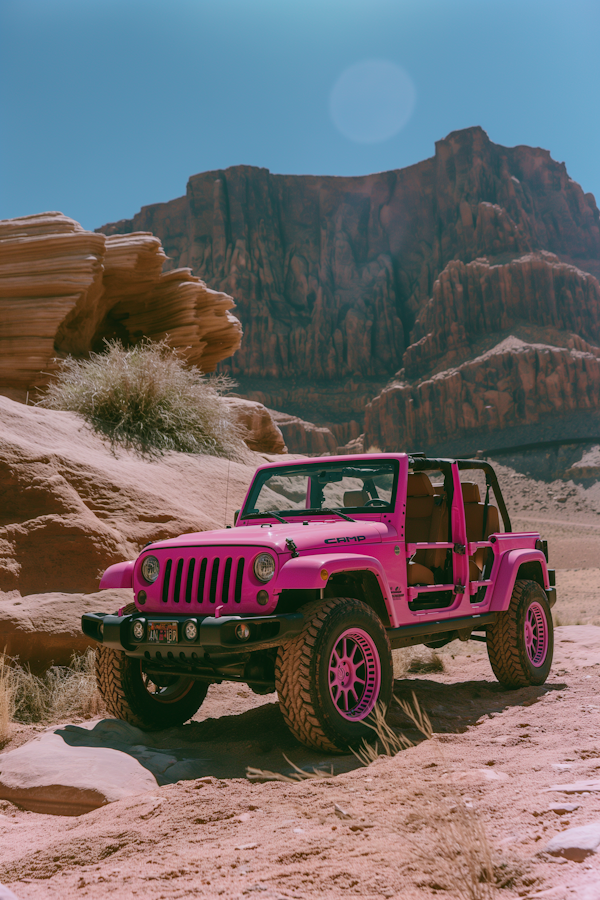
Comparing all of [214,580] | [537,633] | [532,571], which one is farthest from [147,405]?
[214,580]

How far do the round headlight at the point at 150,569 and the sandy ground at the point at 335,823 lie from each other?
3.96ft

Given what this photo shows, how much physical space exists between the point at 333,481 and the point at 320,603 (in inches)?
70.1

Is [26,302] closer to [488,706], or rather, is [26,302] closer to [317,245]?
[488,706]

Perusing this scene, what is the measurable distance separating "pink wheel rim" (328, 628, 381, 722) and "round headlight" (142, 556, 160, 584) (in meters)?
1.45

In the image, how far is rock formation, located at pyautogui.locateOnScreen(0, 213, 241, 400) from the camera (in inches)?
631

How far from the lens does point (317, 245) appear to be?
371ft

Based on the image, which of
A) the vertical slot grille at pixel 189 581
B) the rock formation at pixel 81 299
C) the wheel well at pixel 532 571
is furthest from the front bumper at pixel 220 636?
the rock formation at pixel 81 299

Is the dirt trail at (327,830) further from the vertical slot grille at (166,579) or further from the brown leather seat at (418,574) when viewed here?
the brown leather seat at (418,574)

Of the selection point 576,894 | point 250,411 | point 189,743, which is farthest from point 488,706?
point 250,411

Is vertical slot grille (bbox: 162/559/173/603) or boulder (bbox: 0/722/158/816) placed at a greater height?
vertical slot grille (bbox: 162/559/173/603)

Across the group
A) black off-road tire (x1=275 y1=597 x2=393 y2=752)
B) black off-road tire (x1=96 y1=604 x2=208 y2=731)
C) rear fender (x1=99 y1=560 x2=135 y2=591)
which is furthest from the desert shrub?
black off-road tire (x1=275 y1=597 x2=393 y2=752)

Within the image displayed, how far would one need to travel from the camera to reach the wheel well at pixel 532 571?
7396 mm

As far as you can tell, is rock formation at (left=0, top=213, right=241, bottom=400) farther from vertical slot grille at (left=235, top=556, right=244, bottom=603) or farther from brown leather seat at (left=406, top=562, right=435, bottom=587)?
vertical slot grille at (left=235, top=556, right=244, bottom=603)

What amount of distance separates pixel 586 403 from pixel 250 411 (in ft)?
224
